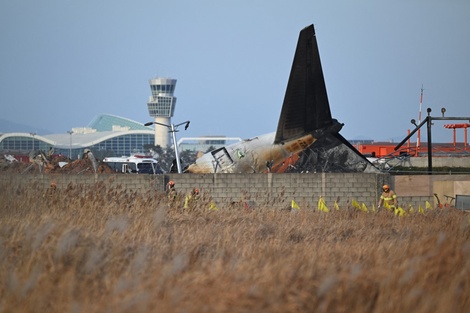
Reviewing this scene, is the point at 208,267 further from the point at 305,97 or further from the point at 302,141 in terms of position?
the point at 302,141

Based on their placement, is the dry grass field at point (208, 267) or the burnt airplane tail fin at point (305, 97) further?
the burnt airplane tail fin at point (305, 97)

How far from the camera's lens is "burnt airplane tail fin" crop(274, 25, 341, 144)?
44406 mm

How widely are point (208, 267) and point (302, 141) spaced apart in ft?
116

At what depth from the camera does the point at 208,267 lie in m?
10.2

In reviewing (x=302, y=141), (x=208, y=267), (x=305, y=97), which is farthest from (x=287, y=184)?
(x=208, y=267)

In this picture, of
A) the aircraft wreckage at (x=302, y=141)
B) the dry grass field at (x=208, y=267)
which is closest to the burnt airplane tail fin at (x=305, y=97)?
the aircraft wreckage at (x=302, y=141)

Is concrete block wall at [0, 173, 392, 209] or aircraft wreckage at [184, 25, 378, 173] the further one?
aircraft wreckage at [184, 25, 378, 173]

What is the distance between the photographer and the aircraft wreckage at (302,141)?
4453 centimetres

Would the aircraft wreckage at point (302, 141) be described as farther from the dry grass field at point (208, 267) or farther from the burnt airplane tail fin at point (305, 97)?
the dry grass field at point (208, 267)

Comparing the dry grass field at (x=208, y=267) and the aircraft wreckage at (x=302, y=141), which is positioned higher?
the aircraft wreckage at (x=302, y=141)

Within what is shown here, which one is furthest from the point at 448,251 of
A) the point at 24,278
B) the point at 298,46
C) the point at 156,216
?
the point at 298,46

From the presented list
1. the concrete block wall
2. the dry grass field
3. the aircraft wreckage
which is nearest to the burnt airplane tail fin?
the aircraft wreckage

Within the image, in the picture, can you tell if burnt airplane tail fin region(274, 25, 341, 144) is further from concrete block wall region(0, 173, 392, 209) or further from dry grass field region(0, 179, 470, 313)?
dry grass field region(0, 179, 470, 313)

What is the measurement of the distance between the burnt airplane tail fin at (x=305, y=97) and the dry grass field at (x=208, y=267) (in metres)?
29.4
